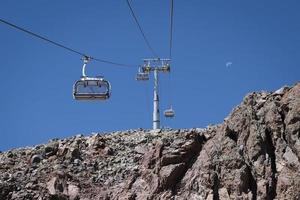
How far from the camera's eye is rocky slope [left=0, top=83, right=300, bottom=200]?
19.3m

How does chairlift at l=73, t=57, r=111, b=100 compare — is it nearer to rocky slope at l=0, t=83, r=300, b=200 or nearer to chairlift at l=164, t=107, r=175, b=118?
rocky slope at l=0, t=83, r=300, b=200

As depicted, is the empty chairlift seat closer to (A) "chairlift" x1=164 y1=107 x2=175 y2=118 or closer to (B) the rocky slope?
(B) the rocky slope

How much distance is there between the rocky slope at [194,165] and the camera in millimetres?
19344

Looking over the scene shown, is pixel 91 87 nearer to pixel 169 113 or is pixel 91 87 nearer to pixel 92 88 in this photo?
pixel 92 88

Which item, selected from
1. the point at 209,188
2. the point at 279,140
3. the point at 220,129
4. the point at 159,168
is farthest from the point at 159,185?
the point at 279,140

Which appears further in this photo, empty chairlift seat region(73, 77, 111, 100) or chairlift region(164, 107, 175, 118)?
chairlift region(164, 107, 175, 118)

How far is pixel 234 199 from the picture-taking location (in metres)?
19.2

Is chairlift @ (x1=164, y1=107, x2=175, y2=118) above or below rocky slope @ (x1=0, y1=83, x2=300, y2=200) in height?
above

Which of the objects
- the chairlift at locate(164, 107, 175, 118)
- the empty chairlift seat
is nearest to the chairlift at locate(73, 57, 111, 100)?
the empty chairlift seat

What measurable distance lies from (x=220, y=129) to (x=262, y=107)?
7.33 ft

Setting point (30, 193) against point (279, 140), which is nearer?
point (279, 140)

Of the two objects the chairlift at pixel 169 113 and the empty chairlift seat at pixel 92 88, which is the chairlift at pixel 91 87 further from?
the chairlift at pixel 169 113

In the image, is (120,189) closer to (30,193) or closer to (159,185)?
(159,185)

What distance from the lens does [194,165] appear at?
21.4 meters
